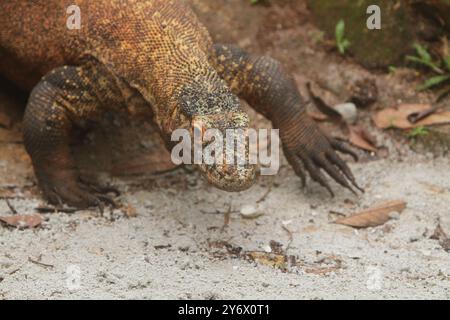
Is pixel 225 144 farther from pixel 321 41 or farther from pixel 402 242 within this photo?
pixel 321 41

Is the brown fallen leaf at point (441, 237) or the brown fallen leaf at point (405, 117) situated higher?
the brown fallen leaf at point (405, 117)

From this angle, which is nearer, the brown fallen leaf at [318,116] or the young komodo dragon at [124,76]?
the young komodo dragon at [124,76]

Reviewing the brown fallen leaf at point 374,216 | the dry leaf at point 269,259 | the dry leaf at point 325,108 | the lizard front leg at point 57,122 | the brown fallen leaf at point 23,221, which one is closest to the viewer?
the dry leaf at point 269,259

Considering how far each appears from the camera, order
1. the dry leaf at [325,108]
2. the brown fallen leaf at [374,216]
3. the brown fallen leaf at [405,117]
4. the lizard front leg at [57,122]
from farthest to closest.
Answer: the dry leaf at [325,108]
the brown fallen leaf at [405,117]
the lizard front leg at [57,122]
the brown fallen leaf at [374,216]

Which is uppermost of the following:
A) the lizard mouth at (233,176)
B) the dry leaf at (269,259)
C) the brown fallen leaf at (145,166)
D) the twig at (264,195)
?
the brown fallen leaf at (145,166)

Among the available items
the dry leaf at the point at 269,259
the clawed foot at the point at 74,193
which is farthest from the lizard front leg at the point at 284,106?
the clawed foot at the point at 74,193

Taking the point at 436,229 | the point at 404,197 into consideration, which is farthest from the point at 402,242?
the point at 404,197

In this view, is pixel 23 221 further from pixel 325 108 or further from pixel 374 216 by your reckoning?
pixel 325 108

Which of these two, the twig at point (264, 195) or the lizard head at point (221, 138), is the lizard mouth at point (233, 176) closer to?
the lizard head at point (221, 138)
